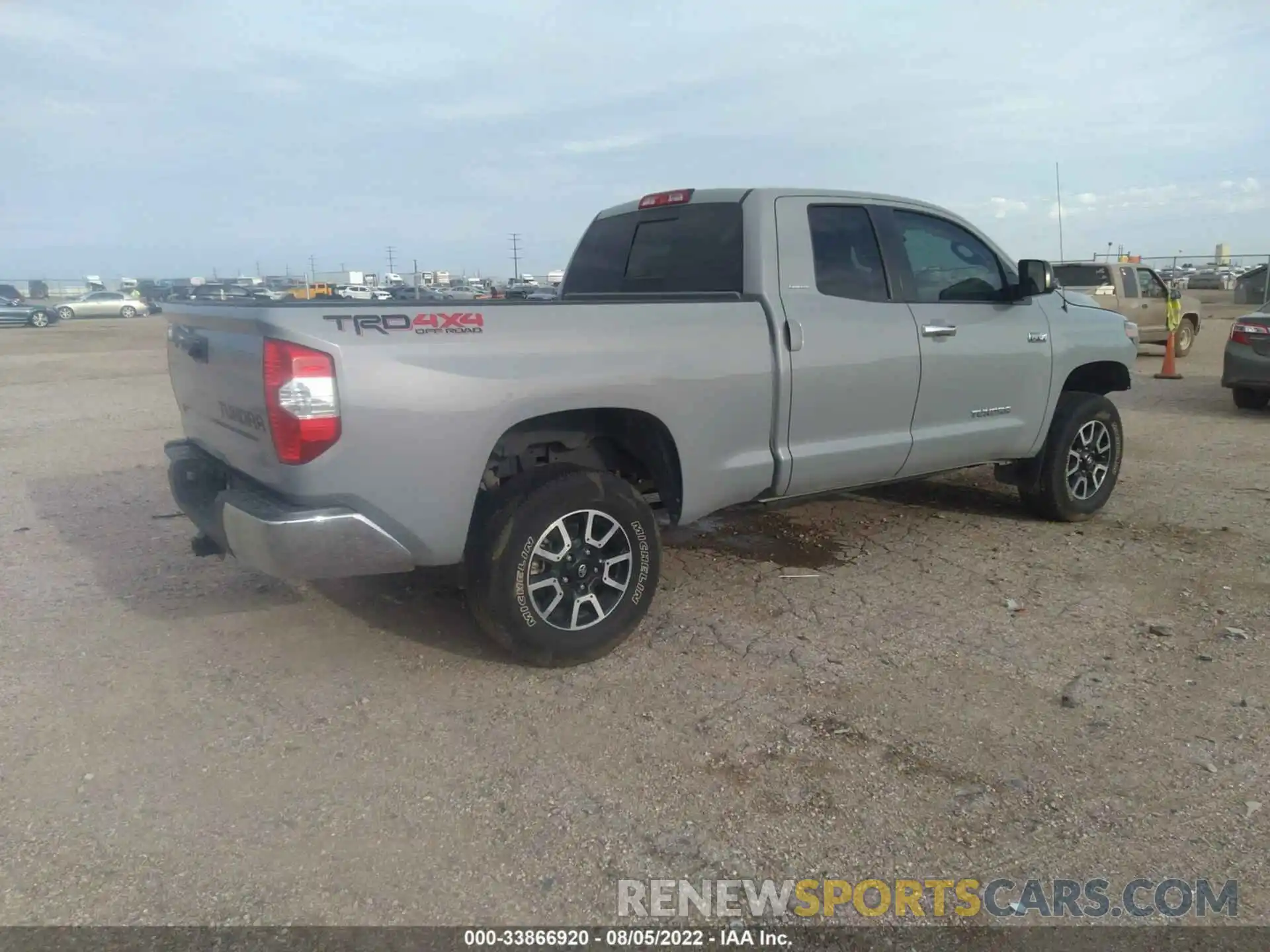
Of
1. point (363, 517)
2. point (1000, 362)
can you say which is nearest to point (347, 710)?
point (363, 517)

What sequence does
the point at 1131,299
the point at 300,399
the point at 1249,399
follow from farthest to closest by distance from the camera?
1. the point at 1131,299
2. the point at 1249,399
3. the point at 300,399

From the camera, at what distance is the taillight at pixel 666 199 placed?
5.09 m

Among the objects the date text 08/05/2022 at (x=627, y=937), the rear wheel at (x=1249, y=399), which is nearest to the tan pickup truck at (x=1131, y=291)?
the rear wheel at (x=1249, y=399)

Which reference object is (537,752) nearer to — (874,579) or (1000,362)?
(874,579)

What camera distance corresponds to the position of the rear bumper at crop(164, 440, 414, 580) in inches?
134

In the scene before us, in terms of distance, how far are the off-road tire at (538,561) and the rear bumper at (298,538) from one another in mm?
333

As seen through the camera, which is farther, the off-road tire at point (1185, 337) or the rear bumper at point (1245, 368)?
the off-road tire at point (1185, 337)

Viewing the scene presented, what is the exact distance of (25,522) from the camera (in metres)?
6.52

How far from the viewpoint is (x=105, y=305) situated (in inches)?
1805

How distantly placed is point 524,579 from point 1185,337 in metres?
18.0

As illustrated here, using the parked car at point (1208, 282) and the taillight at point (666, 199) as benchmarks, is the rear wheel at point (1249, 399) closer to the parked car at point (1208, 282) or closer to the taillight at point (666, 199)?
the taillight at point (666, 199)

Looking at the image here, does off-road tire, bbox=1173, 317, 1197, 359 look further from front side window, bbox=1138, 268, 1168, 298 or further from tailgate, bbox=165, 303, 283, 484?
tailgate, bbox=165, 303, 283, 484

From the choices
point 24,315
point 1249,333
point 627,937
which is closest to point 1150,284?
point 1249,333

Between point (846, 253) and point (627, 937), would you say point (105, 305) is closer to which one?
point (846, 253)
